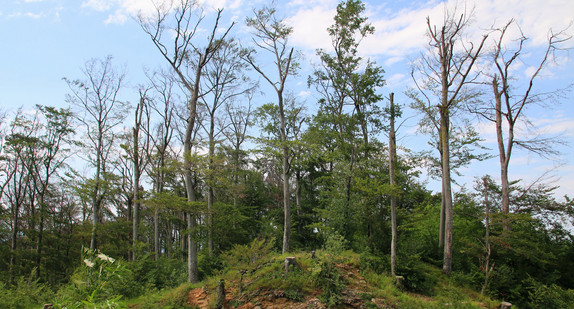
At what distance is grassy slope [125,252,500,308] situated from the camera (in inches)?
328

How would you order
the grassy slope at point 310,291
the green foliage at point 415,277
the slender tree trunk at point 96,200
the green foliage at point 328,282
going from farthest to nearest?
the slender tree trunk at point 96,200 < the green foliage at point 415,277 < the grassy slope at point 310,291 < the green foliage at point 328,282

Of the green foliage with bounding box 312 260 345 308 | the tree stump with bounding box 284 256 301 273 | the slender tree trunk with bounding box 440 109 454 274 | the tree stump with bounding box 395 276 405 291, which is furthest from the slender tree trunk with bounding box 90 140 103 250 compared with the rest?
the slender tree trunk with bounding box 440 109 454 274

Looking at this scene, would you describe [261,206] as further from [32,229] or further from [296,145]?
[32,229]

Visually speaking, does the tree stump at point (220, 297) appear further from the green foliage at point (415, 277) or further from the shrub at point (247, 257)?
the green foliage at point (415, 277)

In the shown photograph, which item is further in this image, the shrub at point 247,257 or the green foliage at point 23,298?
the green foliage at point 23,298

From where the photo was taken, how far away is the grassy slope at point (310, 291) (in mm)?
8336

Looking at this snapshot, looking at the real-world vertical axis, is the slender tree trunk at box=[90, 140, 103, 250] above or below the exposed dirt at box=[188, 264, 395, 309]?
above

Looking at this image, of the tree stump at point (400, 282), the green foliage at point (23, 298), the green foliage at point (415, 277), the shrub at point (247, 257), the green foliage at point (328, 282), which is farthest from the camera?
the green foliage at point (23, 298)

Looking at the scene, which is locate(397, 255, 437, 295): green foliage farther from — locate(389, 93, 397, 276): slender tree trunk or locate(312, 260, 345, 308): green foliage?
locate(312, 260, 345, 308): green foliage

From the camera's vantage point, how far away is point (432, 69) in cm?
1392

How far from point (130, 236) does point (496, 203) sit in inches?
916

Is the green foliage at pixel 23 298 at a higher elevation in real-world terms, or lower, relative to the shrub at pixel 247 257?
lower

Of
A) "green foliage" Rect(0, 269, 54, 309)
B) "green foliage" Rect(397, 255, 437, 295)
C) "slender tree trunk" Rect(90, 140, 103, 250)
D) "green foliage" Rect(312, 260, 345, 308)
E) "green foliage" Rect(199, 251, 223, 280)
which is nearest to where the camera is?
"green foliage" Rect(312, 260, 345, 308)

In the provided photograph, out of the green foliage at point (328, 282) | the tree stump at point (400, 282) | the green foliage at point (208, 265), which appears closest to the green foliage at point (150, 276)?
the green foliage at point (208, 265)
